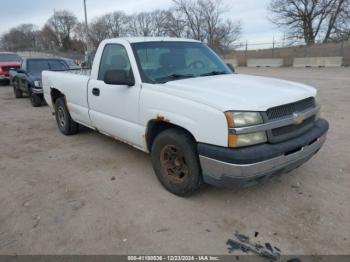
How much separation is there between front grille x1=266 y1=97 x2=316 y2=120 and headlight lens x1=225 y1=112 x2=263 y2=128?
147 millimetres

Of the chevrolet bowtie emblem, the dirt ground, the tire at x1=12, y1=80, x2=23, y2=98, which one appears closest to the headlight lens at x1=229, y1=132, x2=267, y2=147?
the chevrolet bowtie emblem

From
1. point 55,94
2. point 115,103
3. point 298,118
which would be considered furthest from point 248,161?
point 55,94

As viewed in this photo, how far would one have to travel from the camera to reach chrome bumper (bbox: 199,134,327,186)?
290cm

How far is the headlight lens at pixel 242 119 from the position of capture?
9.37 ft

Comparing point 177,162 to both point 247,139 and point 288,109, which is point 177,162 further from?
point 288,109

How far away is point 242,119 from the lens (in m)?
2.88

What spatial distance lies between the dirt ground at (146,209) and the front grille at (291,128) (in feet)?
2.77

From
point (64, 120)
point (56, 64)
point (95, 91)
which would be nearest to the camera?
point (95, 91)

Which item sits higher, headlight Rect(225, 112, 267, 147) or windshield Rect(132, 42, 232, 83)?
windshield Rect(132, 42, 232, 83)

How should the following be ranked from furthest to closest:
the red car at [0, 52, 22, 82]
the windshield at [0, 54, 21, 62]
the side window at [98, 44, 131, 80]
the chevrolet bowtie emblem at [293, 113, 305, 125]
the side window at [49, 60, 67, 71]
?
1. the windshield at [0, 54, 21, 62]
2. the red car at [0, 52, 22, 82]
3. the side window at [49, 60, 67, 71]
4. the side window at [98, 44, 131, 80]
5. the chevrolet bowtie emblem at [293, 113, 305, 125]

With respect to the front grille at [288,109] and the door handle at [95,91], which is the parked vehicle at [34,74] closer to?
the door handle at [95,91]

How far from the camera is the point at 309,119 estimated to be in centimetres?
356

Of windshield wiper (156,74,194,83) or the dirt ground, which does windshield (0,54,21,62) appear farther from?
windshield wiper (156,74,194,83)

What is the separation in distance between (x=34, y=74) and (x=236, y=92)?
31.4ft
